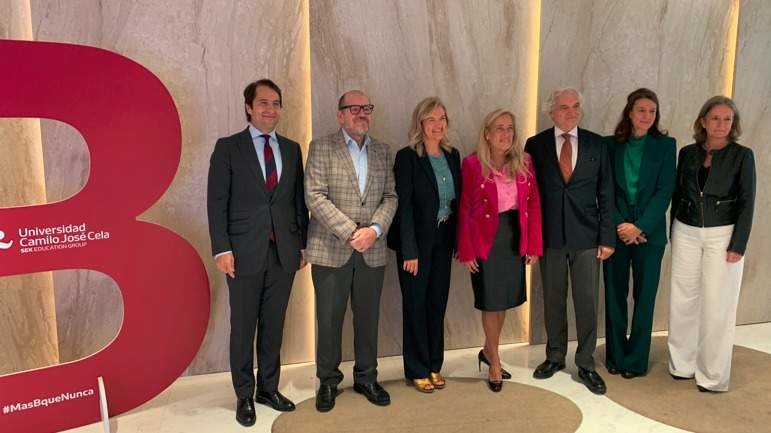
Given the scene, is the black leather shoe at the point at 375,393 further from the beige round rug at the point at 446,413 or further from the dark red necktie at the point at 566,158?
the dark red necktie at the point at 566,158

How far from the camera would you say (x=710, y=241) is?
142 inches

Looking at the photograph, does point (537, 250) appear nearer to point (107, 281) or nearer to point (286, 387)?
point (286, 387)

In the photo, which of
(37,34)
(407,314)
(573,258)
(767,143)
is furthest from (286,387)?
(767,143)

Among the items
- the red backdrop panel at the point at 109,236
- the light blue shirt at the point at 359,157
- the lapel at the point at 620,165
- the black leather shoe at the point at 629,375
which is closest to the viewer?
the red backdrop panel at the point at 109,236

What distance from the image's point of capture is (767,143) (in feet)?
15.8

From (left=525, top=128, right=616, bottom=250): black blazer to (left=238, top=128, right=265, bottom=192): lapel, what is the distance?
1.77 meters

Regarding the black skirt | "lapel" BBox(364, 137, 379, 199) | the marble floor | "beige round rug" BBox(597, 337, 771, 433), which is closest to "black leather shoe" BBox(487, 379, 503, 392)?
the marble floor

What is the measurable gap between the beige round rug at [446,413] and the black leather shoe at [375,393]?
3cm

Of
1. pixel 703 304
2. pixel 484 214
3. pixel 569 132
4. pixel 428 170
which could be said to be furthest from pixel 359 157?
pixel 703 304

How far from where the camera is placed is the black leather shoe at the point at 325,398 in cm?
341

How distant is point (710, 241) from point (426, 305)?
1.81 metres

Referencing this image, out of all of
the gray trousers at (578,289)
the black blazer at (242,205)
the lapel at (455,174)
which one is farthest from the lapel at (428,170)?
the gray trousers at (578,289)

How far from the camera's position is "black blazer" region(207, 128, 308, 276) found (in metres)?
3.18

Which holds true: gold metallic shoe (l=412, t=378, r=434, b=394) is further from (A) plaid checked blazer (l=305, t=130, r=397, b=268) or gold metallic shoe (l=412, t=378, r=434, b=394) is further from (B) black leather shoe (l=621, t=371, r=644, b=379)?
(B) black leather shoe (l=621, t=371, r=644, b=379)
